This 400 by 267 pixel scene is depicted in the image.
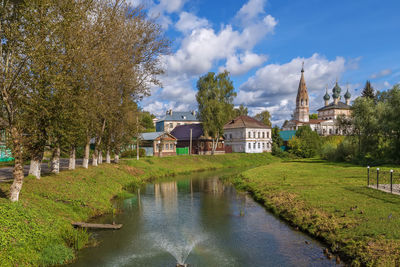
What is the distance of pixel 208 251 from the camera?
14.2m

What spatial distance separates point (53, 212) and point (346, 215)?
1586 cm

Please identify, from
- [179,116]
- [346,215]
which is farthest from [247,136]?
[346,215]

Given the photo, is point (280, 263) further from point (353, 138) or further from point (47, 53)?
point (353, 138)

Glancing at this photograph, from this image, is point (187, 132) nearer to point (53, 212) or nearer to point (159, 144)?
point (159, 144)

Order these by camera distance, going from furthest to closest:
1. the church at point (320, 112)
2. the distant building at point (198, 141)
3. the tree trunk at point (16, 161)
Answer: the church at point (320, 112) < the distant building at point (198, 141) < the tree trunk at point (16, 161)

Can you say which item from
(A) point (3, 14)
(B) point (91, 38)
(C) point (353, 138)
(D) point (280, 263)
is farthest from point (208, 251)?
(C) point (353, 138)

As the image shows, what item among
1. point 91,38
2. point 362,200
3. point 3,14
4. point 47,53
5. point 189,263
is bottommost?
point 189,263

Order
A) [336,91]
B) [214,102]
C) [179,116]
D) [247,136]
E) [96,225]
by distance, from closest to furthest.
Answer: [96,225]
[214,102]
[247,136]
[179,116]
[336,91]

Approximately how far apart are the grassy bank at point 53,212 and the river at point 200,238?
1.09 m

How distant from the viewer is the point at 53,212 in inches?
637

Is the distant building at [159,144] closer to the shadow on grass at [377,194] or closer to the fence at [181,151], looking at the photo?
the fence at [181,151]

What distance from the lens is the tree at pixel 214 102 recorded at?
6234cm

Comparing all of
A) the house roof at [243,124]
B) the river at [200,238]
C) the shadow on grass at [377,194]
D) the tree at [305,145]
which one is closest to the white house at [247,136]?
the house roof at [243,124]

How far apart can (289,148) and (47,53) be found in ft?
228
